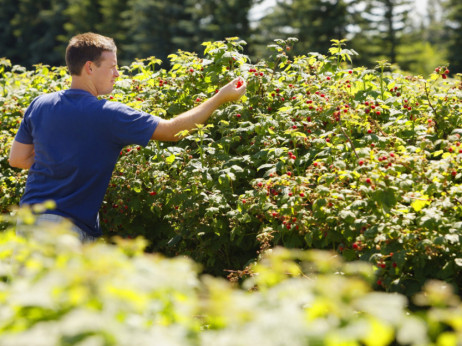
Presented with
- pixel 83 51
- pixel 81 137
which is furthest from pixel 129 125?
pixel 83 51

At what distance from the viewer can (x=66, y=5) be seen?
41.1m

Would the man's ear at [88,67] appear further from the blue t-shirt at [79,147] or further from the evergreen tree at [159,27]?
the evergreen tree at [159,27]

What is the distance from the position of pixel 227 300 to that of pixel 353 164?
2.39 meters

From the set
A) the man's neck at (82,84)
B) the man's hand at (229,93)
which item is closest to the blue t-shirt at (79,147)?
the man's neck at (82,84)

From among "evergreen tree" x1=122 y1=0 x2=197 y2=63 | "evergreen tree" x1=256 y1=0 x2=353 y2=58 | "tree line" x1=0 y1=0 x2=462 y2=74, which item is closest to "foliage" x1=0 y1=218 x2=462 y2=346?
"tree line" x1=0 y1=0 x2=462 y2=74

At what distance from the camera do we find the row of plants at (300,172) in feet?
10.3

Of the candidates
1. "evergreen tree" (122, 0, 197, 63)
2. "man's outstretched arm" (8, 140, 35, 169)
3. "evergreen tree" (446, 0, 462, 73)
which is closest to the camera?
"man's outstretched arm" (8, 140, 35, 169)

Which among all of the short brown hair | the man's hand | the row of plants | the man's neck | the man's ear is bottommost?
the row of plants

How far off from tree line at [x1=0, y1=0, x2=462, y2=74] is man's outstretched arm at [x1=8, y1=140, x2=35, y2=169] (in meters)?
23.9

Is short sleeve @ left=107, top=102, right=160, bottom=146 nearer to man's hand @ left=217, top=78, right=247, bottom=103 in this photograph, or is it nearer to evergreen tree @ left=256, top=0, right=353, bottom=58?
man's hand @ left=217, top=78, right=247, bottom=103

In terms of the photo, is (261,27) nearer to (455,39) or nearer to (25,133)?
(455,39)

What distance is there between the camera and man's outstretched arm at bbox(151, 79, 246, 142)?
10.8ft

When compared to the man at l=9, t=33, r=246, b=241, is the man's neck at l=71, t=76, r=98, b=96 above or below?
above

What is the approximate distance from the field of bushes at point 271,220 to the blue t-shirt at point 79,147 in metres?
0.82
